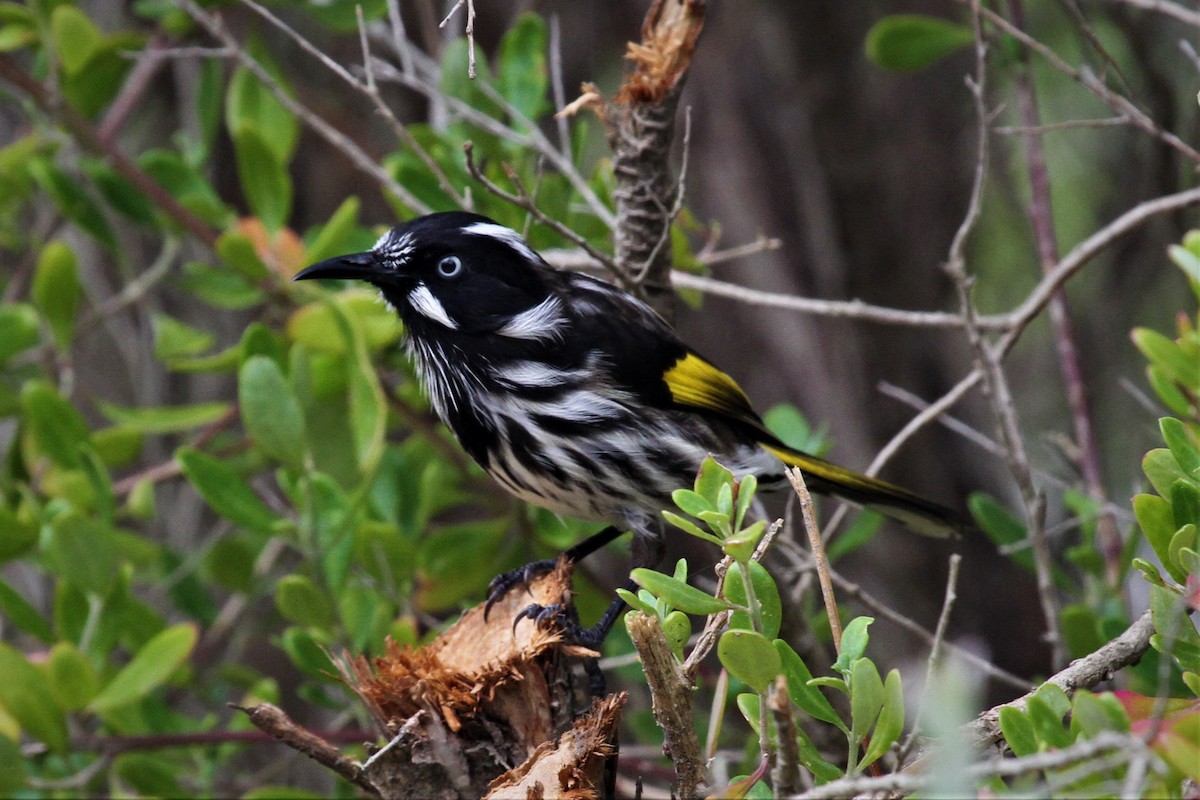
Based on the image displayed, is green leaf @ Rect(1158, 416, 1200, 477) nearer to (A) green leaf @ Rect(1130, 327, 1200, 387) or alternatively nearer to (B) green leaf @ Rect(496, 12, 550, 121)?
(A) green leaf @ Rect(1130, 327, 1200, 387)

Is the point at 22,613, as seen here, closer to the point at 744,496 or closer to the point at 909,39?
the point at 744,496

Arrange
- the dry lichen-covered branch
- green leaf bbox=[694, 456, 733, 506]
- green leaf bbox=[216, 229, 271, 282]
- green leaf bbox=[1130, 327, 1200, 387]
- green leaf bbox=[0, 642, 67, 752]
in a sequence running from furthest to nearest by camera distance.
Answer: green leaf bbox=[216, 229, 271, 282], green leaf bbox=[0, 642, 67, 752], the dry lichen-covered branch, green leaf bbox=[1130, 327, 1200, 387], green leaf bbox=[694, 456, 733, 506]

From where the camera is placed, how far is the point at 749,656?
1729 millimetres

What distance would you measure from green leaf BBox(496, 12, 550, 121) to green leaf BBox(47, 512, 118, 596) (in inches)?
68.4

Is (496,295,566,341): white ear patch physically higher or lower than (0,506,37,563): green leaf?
higher

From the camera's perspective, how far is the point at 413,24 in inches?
241

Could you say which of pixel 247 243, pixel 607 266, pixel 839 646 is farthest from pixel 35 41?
pixel 839 646

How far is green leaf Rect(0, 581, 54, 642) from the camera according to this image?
3426mm

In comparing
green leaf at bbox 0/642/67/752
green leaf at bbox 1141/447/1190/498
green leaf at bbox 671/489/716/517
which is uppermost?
green leaf at bbox 671/489/716/517

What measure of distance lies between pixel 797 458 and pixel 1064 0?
1.45m

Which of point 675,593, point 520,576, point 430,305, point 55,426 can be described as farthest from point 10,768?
point 675,593

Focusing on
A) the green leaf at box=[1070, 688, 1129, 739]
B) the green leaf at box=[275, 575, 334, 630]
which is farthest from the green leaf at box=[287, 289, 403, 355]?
the green leaf at box=[1070, 688, 1129, 739]

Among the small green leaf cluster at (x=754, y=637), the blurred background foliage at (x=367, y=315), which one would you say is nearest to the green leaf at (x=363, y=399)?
the blurred background foliage at (x=367, y=315)

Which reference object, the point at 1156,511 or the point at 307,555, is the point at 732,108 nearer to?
the point at 307,555
